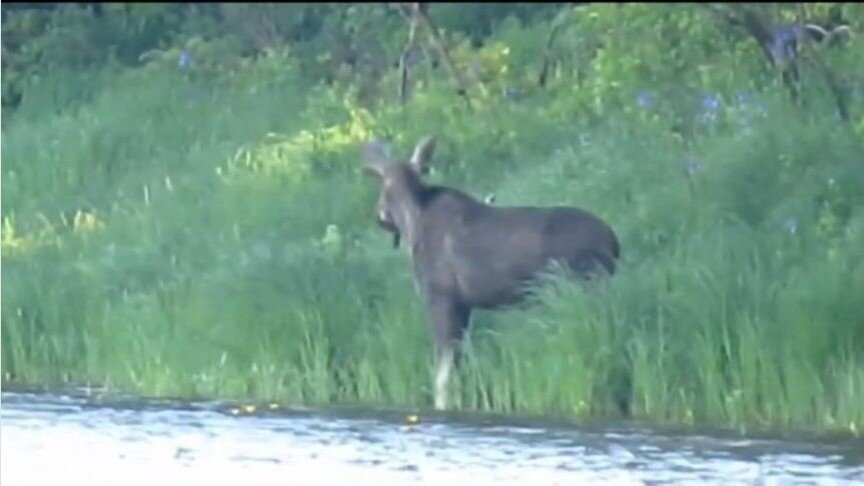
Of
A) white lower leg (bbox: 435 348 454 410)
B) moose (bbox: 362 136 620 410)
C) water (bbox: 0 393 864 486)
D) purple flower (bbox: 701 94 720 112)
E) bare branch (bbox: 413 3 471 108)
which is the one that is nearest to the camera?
water (bbox: 0 393 864 486)

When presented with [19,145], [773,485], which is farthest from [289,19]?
[773,485]

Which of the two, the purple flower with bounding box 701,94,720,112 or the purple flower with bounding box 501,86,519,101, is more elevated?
the purple flower with bounding box 501,86,519,101

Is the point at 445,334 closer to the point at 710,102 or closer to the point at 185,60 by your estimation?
the point at 710,102

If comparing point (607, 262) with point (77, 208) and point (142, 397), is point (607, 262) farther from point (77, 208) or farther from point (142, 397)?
point (77, 208)

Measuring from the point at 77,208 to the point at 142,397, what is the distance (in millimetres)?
5555

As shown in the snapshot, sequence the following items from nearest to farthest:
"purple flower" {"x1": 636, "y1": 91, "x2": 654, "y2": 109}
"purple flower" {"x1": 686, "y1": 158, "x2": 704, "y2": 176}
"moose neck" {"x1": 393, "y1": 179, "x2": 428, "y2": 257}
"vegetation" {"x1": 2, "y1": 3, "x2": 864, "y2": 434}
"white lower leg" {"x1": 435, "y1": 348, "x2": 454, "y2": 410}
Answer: "vegetation" {"x1": 2, "y1": 3, "x2": 864, "y2": 434}, "white lower leg" {"x1": 435, "y1": 348, "x2": 454, "y2": 410}, "moose neck" {"x1": 393, "y1": 179, "x2": 428, "y2": 257}, "purple flower" {"x1": 686, "y1": 158, "x2": 704, "y2": 176}, "purple flower" {"x1": 636, "y1": 91, "x2": 654, "y2": 109}

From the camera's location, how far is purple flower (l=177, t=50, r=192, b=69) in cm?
2564

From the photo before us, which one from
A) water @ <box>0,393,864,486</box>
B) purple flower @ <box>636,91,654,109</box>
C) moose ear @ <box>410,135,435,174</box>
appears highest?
purple flower @ <box>636,91,654,109</box>

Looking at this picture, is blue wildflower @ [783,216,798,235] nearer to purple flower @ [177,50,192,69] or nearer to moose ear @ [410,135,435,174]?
moose ear @ [410,135,435,174]

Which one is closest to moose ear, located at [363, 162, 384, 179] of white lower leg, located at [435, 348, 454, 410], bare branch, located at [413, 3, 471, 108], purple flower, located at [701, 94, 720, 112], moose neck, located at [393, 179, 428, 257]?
moose neck, located at [393, 179, 428, 257]

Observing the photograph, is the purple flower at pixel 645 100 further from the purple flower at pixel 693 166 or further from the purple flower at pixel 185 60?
the purple flower at pixel 185 60

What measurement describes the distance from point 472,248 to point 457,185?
3.59 m

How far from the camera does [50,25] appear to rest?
27766 millimetres

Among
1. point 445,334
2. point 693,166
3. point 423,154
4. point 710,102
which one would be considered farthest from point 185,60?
point 445,334
